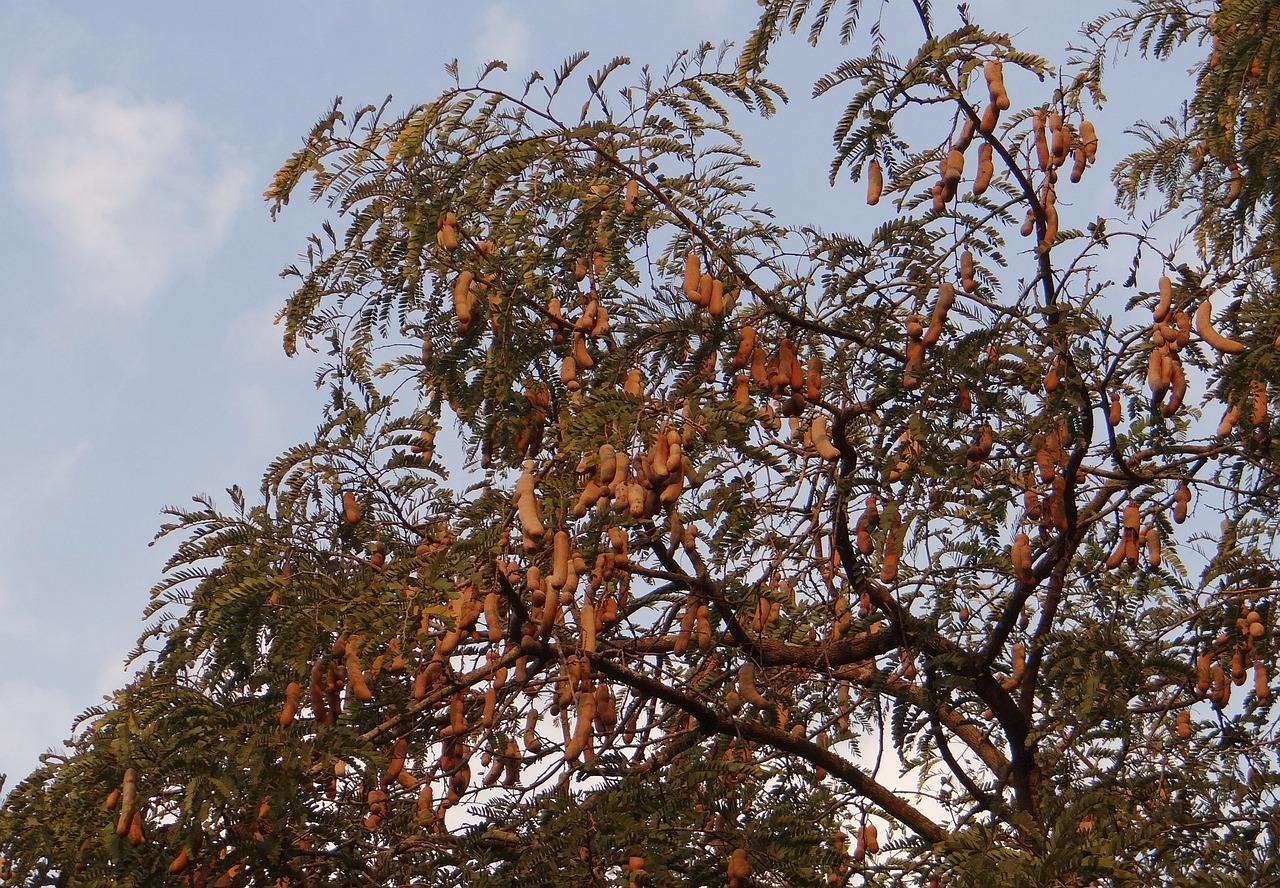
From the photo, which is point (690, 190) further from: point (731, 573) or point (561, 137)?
point (731, 573)

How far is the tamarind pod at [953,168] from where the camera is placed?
450 centimetres

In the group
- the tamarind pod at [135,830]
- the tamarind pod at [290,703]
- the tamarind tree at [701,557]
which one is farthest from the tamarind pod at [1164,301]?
the tamarind pod at [135,830]

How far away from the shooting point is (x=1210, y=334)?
430 cm

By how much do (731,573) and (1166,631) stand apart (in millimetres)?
1679

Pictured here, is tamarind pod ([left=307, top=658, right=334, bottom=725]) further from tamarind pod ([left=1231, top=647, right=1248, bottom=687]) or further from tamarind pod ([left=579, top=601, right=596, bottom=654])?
tamarind pod ([left=1231, top=647, right=1248, bottom=687])

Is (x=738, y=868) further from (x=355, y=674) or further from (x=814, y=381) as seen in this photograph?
(x=814, y=381)

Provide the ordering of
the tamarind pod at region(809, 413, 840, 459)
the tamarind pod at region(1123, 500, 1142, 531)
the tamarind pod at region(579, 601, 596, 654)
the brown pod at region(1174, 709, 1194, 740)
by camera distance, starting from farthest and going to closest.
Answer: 1. the brown pod at region(1174, 709, 1194, 740)
2. the tamarind pod at region(1123, 500, 1142, 531)
3. the tamarind pod at region(809, 413, 840, 459)
4. the tamarind pod at region(579, 601, 596, 654)

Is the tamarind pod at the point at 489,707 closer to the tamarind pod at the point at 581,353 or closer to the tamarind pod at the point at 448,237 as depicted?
the tamarind pod at the point at 581,353

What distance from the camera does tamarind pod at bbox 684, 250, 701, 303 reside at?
4.12 m

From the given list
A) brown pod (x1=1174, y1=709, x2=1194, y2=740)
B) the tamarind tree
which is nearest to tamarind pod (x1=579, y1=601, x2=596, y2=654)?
the tamarind tree

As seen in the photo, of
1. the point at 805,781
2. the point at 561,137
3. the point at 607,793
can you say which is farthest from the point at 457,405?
the point at 805,781

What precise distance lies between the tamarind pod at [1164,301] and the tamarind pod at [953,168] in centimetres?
71

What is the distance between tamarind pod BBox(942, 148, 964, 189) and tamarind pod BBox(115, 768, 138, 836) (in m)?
2.93

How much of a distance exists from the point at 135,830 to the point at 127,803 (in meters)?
0.09
